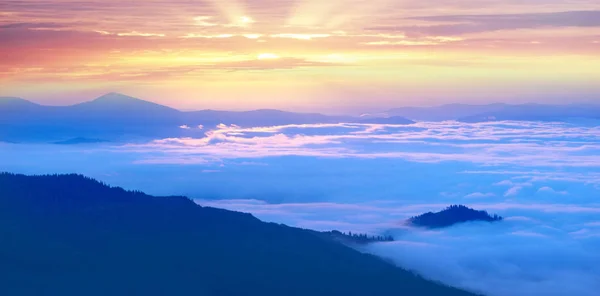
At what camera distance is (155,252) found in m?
163

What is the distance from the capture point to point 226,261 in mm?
158125

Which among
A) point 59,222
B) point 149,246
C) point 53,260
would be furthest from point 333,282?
point 59,222

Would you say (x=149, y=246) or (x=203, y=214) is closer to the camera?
(x=149, y=246)

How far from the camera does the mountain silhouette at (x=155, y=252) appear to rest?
142 metres

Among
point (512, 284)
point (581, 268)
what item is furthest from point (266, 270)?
point (581, 268)

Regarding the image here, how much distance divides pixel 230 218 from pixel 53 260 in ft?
155

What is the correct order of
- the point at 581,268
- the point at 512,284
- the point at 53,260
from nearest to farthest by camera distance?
the point at 53,260 < the point at 512,284 < the point at 581,268

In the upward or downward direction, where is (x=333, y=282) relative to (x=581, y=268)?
downward

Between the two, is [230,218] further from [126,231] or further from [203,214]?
[126,231]

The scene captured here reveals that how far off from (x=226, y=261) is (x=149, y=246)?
62.8ft

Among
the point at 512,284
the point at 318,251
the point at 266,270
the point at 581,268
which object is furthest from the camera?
the point at 581,268

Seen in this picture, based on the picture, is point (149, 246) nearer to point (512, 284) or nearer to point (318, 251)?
point (318, 251)

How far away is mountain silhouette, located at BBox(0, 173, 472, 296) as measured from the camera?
466ft

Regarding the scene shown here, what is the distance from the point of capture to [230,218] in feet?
595
